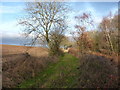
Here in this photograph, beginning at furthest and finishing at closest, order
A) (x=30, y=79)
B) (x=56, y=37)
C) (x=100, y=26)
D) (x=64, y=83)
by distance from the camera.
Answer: (x=100, y=26) → (x=56, y=37) → (x=30, y=79) → (x=64, y=83)

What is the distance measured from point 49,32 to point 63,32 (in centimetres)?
247

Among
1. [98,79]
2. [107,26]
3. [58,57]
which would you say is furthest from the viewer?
[107,26]

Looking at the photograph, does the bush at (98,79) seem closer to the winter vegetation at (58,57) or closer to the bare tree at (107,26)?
the winter vegetation at (58,57)

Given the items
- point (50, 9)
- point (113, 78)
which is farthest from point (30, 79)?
point (50, 9)

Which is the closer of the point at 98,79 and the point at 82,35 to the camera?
the point at 98,79

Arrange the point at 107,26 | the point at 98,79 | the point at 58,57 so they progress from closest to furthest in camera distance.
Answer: the point at 98,79, the point at 58,57, the point at 107,26

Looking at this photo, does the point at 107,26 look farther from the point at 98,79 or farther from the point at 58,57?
the point at 98,79

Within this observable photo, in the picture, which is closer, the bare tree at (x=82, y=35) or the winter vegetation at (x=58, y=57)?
the winter vegetation at (x=58, y=57)

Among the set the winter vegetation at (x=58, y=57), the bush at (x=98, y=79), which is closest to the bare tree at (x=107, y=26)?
the winter vegetation at (x=58, y=57)

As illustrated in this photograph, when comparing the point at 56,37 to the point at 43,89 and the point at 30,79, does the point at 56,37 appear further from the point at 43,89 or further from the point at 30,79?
the point at 43,89

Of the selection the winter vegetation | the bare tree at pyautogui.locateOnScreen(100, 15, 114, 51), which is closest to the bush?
the winter vegetation

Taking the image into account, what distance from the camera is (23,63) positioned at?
8453 millimetres

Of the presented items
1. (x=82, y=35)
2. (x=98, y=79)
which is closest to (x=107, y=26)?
(x=82, y=35)

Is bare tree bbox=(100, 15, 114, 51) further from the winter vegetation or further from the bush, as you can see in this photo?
the bush
